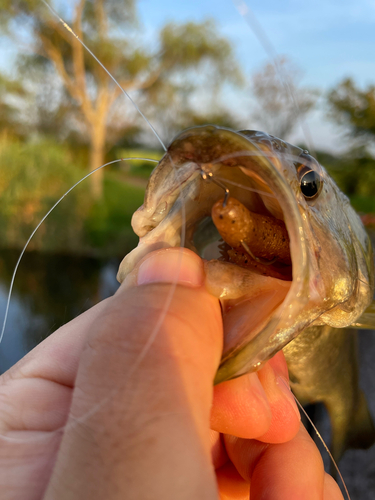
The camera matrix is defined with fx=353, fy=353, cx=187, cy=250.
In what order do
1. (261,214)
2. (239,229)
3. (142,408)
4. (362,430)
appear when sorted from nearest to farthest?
1. (142,408)
2. (239,229)
3. (261,214)
4. (362,430)

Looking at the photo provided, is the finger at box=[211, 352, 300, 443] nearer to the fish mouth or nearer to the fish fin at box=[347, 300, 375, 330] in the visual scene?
the fish mouth

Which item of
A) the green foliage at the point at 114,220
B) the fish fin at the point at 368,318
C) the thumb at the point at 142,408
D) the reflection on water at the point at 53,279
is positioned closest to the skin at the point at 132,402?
the thumb at the point at 142,408

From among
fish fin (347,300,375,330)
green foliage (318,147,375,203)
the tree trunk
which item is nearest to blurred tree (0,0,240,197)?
the tree trunk

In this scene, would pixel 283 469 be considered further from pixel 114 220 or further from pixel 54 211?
pixel 114 220

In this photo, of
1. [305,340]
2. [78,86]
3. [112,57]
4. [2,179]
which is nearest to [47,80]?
[78,86]

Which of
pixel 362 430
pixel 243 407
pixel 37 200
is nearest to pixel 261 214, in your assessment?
pixel 243 407

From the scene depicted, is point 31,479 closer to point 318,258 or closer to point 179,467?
point 179,467

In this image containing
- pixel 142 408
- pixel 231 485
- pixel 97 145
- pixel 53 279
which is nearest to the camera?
pixel 142 408

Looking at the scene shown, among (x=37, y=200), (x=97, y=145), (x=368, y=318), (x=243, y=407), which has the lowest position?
(x=243, y=407)
